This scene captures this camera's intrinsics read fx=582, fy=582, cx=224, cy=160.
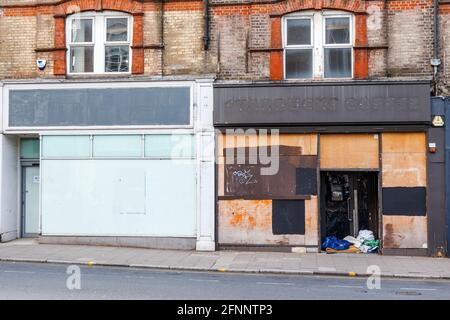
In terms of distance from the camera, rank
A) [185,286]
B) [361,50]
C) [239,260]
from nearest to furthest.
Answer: [185,286], [239,260], [361,50]

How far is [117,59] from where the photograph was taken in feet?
52.1

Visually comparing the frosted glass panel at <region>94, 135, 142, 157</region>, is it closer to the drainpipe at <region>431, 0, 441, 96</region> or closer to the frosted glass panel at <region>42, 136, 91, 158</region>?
the frosted glass panel at <region>42, 136, 91, 158</region>

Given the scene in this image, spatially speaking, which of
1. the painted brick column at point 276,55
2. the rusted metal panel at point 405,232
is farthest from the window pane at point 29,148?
the rusted metal panel at point 405,232

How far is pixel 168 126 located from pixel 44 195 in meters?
3.93

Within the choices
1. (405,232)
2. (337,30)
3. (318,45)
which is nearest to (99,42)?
(318,45)

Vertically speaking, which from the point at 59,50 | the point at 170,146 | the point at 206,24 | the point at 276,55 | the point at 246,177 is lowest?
the point at 246,177

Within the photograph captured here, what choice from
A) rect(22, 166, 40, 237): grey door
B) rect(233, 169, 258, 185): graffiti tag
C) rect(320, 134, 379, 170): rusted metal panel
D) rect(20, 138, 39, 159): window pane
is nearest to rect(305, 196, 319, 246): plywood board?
rect(320, 134, 379, 170): rusted metal panel

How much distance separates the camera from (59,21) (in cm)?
1587

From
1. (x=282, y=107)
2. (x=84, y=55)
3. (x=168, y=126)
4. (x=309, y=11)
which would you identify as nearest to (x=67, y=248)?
(x=168, y=126)

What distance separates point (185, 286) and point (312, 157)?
5845 mm

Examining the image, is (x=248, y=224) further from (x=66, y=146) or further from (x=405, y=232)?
(x=66, y=146)

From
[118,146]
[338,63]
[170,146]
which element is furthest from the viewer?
[118,146]

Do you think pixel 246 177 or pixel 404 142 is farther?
pixel 246 177

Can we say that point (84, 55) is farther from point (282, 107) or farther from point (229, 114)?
point (282, 107)
